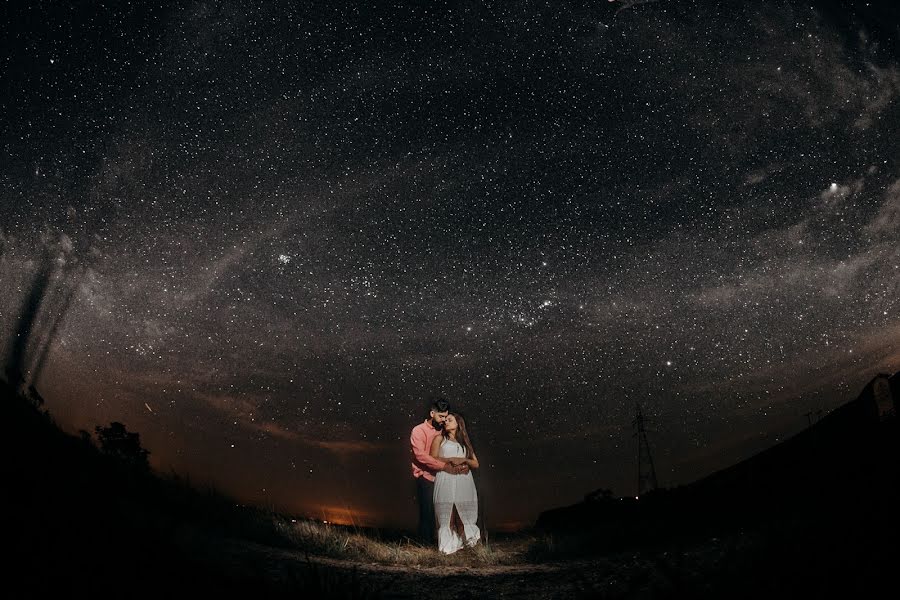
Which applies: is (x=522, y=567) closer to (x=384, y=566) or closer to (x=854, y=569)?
(x=384, y=566)

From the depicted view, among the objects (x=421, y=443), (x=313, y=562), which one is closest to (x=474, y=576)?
(x=313, y=562)

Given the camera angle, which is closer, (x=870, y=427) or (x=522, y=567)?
(x=522, y=567)

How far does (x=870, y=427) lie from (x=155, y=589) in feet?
50.1

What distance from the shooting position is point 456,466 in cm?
715

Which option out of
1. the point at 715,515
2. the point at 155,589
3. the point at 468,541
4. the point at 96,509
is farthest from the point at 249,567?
the point at 715,515

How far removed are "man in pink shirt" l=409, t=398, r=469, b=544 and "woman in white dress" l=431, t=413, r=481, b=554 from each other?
0.18m

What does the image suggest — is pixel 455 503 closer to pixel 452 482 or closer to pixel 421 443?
pixel 452 482

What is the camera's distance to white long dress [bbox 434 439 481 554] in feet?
22.7

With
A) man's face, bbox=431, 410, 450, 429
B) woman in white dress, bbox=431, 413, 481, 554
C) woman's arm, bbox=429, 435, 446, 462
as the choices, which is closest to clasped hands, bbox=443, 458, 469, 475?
woman in white dress, bbox=431, 413, 481, 554

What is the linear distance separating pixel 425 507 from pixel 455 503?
77.4 inches

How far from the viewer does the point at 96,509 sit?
340 cm

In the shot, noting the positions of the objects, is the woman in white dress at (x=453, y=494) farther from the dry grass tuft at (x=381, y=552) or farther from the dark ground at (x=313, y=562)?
the dark ground at (x=313, y=562)

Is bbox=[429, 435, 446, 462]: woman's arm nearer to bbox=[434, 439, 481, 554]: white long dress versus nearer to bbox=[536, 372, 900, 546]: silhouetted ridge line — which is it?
bbox=[434, 439, 481, 554]: white long dress

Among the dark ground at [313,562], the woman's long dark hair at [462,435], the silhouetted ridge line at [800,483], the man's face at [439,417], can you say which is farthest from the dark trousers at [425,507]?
the dark ground at [313,562]
